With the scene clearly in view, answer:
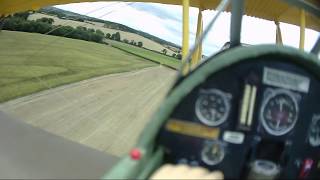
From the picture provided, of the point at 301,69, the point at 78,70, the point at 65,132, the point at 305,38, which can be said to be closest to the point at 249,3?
the point at 305,38

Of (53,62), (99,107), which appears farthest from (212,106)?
(53,62)

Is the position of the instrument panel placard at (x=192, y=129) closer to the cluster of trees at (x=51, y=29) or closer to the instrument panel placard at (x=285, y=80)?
the instrument panel placard at (x=285, y=80)

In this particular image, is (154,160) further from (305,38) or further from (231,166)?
(305,38)

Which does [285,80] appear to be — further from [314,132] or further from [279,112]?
[314,132]

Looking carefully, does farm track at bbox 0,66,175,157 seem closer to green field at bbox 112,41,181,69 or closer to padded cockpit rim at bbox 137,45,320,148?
green field at bbox 112,41,181,69

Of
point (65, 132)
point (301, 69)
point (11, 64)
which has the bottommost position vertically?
point (65, 132)

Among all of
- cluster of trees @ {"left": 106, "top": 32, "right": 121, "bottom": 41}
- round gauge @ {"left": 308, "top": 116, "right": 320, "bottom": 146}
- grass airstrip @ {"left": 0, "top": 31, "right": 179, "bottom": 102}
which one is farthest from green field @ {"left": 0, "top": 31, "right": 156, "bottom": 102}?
round gauge @ {"left": 308, "top": 116, "right": 320, "bottom": 146}
